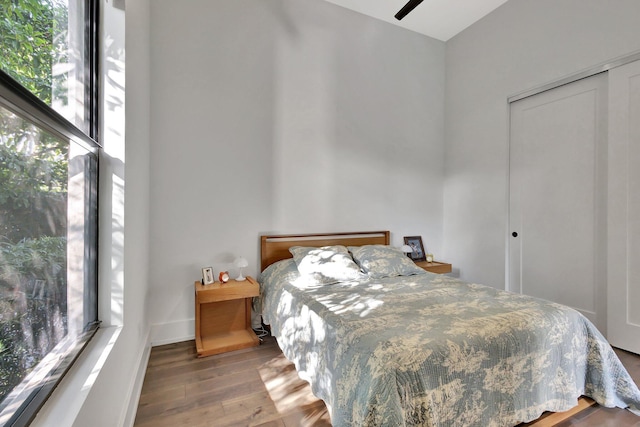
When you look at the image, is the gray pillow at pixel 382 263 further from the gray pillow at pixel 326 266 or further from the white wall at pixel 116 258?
the white wall at pixel 116 258

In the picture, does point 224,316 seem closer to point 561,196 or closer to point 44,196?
point 44,196

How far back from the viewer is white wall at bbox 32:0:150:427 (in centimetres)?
104

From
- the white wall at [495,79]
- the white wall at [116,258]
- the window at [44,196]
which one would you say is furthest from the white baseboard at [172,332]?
the white wall at [495,79]

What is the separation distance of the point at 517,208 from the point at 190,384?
3611mm

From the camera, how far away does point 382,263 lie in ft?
9.28

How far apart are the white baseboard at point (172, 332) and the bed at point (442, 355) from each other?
3.12 feet

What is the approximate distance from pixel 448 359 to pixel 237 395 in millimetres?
1338

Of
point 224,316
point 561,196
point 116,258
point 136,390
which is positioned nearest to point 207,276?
point 224,316

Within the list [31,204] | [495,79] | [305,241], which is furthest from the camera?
[495,79]

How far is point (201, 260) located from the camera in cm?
278

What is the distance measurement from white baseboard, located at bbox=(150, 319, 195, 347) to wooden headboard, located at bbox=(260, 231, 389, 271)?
845 millimetres

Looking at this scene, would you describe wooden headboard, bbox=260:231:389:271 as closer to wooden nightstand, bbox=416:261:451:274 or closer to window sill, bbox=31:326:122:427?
wooden nightstand, bbox=416:261:451:274

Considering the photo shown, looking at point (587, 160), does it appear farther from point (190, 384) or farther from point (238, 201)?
point (190, 384)

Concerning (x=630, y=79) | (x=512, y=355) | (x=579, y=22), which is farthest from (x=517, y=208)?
(x=512, y=355)
